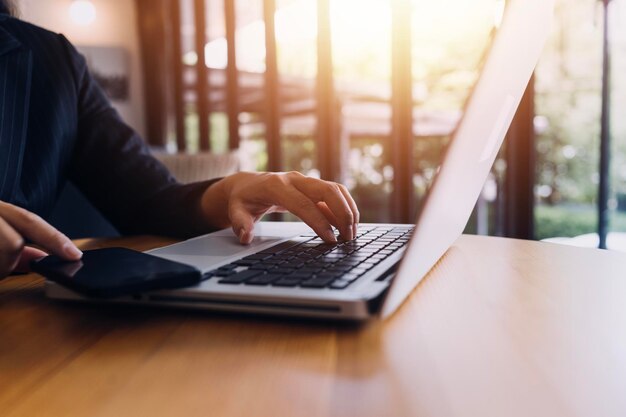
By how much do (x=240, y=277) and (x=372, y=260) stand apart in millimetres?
156

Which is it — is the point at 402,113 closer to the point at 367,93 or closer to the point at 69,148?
the point at 367,93

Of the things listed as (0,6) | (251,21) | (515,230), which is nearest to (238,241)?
(0,6)

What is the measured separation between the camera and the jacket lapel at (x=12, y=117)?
1.11 meters

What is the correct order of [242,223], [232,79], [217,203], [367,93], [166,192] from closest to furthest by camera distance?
[242,223], [217,203], [166,192], [367,93], [232,79]

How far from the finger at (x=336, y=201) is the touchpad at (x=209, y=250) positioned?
91 mm

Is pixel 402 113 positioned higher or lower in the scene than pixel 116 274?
higher

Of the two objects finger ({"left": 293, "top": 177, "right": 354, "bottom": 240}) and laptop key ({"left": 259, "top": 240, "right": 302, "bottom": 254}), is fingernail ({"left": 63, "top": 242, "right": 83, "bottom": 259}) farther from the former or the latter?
finger ({"left": 293, "top": 177, "right": 354, "bottom": 240})

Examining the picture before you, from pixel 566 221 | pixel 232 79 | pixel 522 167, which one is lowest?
pixel 566 221

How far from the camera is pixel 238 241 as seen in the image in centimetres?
83

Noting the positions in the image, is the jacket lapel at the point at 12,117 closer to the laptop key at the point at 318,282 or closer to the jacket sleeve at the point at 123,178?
the jacket sleeve at the point at 123,178

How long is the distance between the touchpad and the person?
0.09 ft

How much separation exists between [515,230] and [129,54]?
3052 mm

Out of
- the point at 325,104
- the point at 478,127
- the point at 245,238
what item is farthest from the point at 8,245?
the point at 325,104

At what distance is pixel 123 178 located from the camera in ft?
4.25
